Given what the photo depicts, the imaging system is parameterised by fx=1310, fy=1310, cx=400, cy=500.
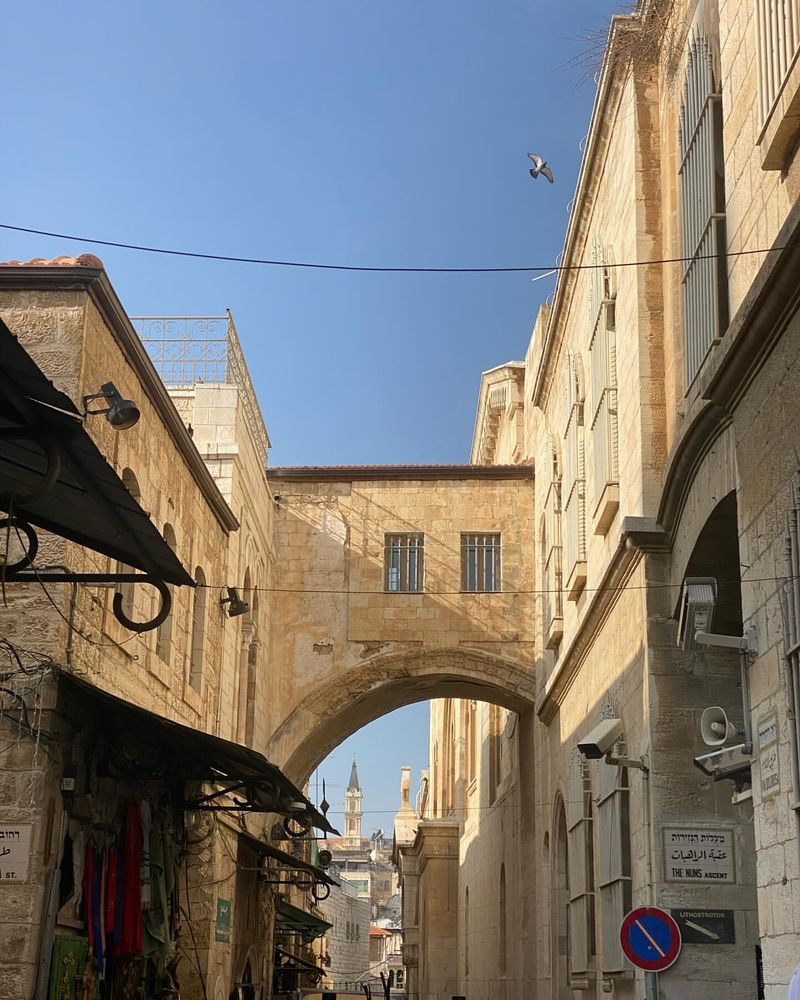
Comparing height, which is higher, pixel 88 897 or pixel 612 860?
pixel 612 860

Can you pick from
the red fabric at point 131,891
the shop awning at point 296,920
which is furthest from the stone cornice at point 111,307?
the shop awning at point 296,920

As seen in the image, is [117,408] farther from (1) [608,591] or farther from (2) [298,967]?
(2) [298,967]

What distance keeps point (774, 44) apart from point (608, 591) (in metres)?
5.84

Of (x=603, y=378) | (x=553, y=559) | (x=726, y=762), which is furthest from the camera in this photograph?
(x=553, y=559)

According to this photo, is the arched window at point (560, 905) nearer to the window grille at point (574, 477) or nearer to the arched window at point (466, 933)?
the window grille at point (574, 477)

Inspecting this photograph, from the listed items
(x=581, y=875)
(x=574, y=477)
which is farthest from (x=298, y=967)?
(x=574, y=477)

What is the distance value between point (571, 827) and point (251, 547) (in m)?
6.95

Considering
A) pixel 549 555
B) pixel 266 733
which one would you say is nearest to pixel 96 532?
pixel 549 555

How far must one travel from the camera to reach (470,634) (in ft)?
72.8

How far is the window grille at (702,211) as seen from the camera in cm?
927

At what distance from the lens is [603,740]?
36.9 ft

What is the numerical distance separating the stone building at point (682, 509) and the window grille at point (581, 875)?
5 cm

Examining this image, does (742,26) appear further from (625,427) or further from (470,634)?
(470,634)

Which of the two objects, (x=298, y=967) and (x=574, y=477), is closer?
(x=574, y=477)
